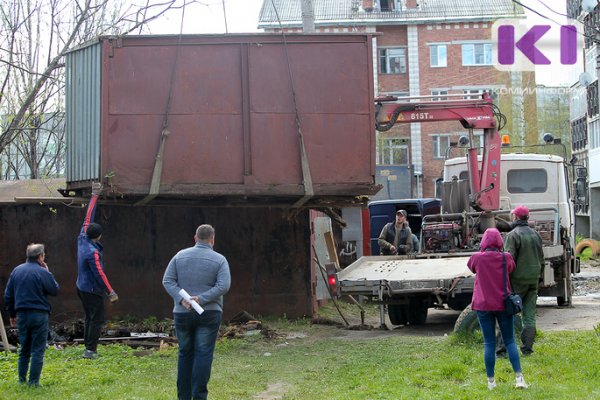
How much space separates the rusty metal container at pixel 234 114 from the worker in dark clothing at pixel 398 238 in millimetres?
3634

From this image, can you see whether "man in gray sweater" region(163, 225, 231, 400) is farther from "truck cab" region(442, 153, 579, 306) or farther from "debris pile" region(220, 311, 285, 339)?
"truck cab" region(442, 153, 579, 306)

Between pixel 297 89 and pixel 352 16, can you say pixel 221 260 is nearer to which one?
pixel 297 89

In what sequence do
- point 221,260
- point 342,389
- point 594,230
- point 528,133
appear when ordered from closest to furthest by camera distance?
point 221,260 → point 342,389 → point 594,230 → point 528,133

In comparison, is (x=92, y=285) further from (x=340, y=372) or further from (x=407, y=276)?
(x=407, y=276)

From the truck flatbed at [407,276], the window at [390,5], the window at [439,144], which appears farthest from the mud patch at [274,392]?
the window at [390,5]

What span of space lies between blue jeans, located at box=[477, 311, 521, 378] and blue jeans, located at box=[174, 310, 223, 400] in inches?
103

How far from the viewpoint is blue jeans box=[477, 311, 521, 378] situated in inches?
335

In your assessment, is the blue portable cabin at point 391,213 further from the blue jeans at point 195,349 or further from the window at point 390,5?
the window at point 390,5

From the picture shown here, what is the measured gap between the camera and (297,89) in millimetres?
13070

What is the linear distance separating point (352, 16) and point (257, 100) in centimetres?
3934

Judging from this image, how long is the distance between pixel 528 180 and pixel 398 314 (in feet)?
15.2

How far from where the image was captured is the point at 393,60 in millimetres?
51594

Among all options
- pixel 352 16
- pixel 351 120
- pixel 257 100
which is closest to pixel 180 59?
pixel 257 100

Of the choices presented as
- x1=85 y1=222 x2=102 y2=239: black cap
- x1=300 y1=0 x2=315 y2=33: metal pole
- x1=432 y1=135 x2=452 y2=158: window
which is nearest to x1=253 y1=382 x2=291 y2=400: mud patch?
x1=85 y1=222 x2=102 y2=239: black cap
